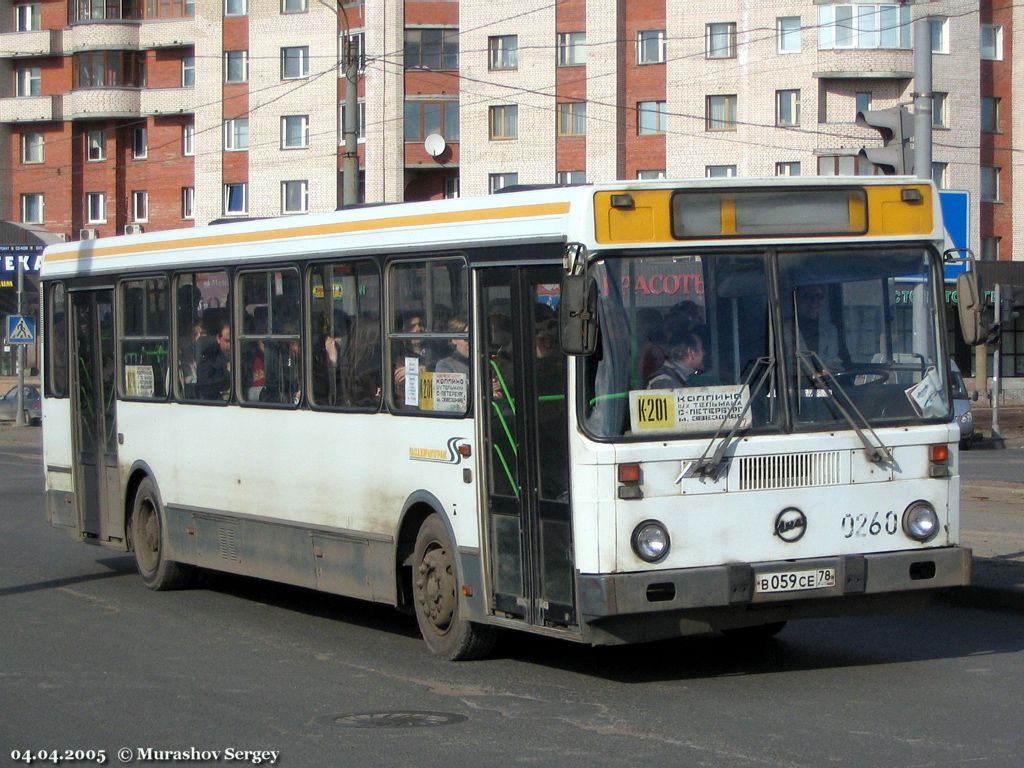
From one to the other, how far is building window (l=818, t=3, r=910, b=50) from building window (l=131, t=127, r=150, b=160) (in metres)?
29.6

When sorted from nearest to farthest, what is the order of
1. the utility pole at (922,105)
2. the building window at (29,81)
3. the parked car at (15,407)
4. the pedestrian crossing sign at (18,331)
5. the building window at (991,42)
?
the utility pole at (922,105) → the pedestrian crossing sign at (18,331) → the parked car at (15,407) → the building window at (991,42) → the building window at (29,81)

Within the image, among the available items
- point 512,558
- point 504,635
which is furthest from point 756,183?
point 504,635

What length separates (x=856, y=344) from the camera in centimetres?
930

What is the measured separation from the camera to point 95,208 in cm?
7312

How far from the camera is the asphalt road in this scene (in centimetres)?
751

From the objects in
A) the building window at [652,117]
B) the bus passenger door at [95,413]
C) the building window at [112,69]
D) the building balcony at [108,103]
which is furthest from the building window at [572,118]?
the bus passenger door at [95,413]

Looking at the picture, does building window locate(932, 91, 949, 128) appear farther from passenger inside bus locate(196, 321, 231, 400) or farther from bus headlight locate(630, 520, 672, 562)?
bus headlight locate(630, 520, 672, 562)

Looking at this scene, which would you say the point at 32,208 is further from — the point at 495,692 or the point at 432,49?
the point at 495,692

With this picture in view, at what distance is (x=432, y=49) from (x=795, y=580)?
176ft

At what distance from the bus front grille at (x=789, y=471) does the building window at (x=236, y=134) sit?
191 ft

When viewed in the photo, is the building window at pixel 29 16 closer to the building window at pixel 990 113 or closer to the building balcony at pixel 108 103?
the building balcony at pixel 108 103

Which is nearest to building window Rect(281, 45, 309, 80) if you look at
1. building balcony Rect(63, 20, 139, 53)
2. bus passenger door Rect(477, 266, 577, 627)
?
building balcony Rect(63, 20, 139, 53)

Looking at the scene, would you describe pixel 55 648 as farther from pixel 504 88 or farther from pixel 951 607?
pixel 504 88

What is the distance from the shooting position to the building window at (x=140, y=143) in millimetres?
71688
